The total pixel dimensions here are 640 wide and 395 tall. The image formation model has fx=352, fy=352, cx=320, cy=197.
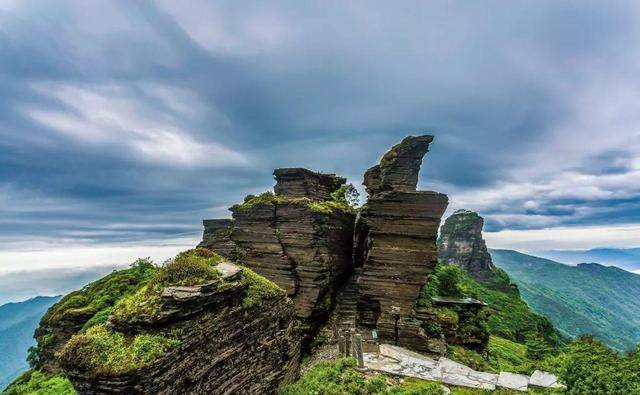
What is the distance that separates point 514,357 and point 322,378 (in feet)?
90.6

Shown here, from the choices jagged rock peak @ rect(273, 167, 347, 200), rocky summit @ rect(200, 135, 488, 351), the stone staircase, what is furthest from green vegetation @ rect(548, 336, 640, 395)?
jagged rock peak @ rect(273, 167, 347, 200)

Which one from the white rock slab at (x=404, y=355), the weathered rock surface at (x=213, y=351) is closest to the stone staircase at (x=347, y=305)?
the white rock slab at (x=404, y=355)

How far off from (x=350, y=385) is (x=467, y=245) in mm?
84341

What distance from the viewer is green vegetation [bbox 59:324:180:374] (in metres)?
9.02

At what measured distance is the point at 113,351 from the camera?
9.37 m

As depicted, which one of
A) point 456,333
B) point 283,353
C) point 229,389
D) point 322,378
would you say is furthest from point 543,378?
point 229,389

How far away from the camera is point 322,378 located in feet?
48.4

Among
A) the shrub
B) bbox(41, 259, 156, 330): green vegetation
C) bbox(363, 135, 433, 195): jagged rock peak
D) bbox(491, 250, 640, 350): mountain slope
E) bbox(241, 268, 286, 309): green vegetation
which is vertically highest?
bbox(363, 135, 433, 195): jagged rock peak

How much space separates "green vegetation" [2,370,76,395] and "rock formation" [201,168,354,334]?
Answer: 13.1m

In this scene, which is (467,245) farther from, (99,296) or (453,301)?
(99,296)

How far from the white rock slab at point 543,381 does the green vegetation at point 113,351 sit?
14496mm

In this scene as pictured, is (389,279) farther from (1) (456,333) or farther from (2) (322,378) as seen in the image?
(2) (322,378)

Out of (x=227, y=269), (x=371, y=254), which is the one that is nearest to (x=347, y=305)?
(x=371, y=254)

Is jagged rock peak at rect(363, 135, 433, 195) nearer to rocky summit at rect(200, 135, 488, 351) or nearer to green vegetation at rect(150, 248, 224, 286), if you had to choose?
rocky summit at rect(200, 135, 488, 351)
